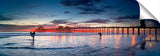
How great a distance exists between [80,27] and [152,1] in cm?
12647

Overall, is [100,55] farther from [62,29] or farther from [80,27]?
[62,29]

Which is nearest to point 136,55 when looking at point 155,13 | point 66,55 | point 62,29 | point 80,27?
point 66,55

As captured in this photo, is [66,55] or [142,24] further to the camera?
[142,24]

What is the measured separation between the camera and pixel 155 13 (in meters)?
3.18

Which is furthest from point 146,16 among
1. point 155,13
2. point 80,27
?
point 80,27

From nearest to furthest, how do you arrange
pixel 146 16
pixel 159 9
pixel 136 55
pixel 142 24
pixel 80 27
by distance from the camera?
pixel 159 9 → pixel 146 16 → pixel 136 55 → pixel 142 24 → pixel 80 27

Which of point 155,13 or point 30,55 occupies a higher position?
point 155,13

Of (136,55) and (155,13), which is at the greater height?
(155,13)

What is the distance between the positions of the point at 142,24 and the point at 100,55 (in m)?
93.3

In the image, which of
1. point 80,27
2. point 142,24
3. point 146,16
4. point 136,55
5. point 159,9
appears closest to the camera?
point 159,9

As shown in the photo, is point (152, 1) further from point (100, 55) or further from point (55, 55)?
point (55, 55)

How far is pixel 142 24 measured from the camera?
89.2m

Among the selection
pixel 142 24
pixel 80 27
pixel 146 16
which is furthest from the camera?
pixel 80 27

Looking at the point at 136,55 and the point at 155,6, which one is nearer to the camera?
the point at 155,6
